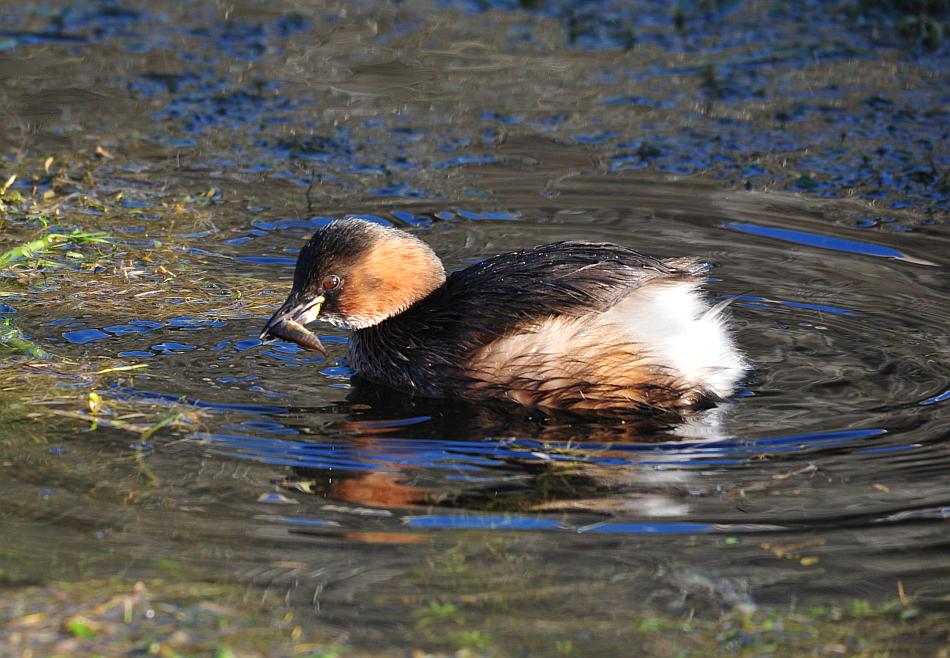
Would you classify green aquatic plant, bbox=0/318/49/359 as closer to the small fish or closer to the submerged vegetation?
the small fish

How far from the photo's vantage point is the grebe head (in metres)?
5.81

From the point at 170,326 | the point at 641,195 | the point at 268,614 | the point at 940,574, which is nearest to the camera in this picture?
the point at 268,614

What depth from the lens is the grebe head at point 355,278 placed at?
5.81 meters

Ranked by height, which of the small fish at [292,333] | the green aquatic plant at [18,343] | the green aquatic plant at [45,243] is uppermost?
the green aquatic plant at [45,243]

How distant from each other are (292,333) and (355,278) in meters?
0.37

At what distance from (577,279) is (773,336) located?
43.7 inches

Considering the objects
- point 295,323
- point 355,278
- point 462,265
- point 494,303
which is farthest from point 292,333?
point 462,265

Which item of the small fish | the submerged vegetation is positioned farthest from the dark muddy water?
the small fish

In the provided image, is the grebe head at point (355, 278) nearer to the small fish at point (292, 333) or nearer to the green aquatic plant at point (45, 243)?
the small fish at point (292, 333)

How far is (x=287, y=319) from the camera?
5738 millimetres

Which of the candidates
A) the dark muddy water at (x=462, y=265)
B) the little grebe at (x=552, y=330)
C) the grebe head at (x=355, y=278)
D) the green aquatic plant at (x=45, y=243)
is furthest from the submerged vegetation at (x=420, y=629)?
the green aquatic plant at (x=45, y=243)

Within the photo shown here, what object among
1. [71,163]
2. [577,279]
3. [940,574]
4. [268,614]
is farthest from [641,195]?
[268,614]

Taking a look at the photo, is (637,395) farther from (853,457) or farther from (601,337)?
(853,457)

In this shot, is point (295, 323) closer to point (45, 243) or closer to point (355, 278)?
point (355, 278)
